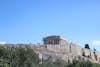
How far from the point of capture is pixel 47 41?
62.8 meters

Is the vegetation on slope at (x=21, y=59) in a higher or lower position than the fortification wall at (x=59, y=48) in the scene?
lower

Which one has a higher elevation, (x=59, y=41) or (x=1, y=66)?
(x=59, y=41)

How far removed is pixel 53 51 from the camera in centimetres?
5494

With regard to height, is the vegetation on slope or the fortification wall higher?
the fortification wall

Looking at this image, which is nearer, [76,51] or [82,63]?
[82,63]

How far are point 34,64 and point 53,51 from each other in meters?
20.1

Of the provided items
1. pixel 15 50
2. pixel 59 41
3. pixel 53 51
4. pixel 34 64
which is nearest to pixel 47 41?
pixel 59 41

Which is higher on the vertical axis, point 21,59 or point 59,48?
point 59,48

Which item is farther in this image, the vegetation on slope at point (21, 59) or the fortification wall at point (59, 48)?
the fortification wall at point (59, 48)

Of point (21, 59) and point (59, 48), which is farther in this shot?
point (59, 48)

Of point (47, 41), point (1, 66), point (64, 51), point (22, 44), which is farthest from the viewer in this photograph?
point (47, 41)

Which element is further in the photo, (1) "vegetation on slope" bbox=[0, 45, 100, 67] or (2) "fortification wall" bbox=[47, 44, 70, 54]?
(2) "fortification wall" bbox=[47, 44, 70, 54]

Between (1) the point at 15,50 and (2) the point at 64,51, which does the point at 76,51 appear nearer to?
(2) the point at 64,51

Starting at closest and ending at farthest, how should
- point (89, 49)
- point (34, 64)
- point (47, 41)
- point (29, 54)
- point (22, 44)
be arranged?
point (34, 64) → point (29, 54) → point (22, 44) → point (47, 41) → point (89, 49)
